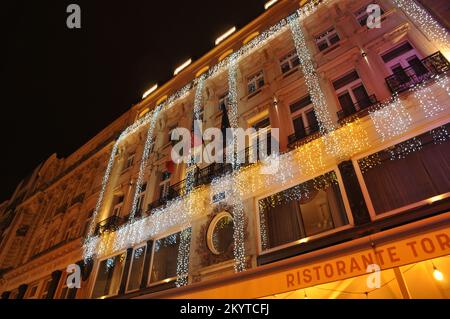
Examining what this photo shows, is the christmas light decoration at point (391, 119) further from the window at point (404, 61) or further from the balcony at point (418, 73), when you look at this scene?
the window at point (404, 61)

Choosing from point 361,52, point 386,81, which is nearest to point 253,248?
point 386,81

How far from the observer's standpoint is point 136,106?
761 inches

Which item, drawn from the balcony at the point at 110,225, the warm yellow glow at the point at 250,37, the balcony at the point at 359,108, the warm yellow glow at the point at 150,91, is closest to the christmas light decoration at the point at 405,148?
the balcony at the point at 359,108

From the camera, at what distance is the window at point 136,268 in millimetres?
10430

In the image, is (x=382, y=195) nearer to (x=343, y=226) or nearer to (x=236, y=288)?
(x=343, y=226)

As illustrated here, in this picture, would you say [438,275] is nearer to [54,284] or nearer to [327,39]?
[327,39]

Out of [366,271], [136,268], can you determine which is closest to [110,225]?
[136,268]

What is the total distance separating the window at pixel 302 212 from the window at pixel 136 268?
17.8 feet

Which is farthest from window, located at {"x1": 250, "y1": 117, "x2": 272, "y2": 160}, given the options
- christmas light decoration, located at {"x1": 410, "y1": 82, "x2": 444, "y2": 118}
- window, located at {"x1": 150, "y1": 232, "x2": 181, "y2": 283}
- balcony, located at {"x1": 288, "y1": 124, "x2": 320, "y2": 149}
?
christmas light decoration, located at {"x1": 410, "y1": 82, "x2": 444, "y2": 118}

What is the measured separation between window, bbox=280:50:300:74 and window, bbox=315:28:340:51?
1.04 meters

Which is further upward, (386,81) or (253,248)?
(386,81)

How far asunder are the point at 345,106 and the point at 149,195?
9.17 metres

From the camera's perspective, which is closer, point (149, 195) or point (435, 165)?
point (435, 165)

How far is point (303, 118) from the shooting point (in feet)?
31.6
